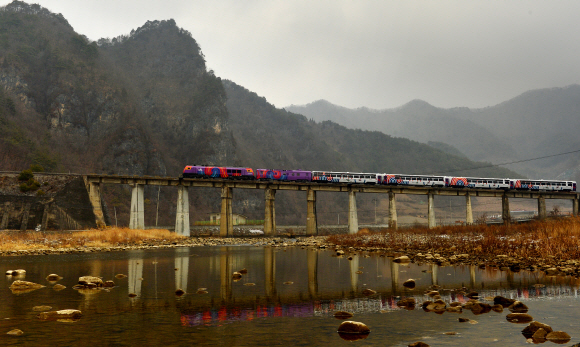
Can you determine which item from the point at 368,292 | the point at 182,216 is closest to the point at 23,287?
the point at 368,292

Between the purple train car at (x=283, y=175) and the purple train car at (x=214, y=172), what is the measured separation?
2.64 meters

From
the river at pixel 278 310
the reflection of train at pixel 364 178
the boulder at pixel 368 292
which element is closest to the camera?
the river at pixel 278 310

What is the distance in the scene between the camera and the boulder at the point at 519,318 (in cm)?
951

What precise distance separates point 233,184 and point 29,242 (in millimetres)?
42230

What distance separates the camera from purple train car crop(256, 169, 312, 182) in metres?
82.7

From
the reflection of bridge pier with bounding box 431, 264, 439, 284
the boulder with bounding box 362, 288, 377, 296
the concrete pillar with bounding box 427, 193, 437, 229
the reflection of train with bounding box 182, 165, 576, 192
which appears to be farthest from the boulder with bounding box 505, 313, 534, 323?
the concrete pillar with bounding box 427, 193, 437, 229

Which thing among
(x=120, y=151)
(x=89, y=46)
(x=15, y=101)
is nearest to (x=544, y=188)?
(x=120, y=151)

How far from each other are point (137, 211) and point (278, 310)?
72827 mm

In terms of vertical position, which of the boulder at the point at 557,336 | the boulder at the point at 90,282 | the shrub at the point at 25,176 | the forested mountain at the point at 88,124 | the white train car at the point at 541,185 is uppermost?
the forested mountain at the point at 88,124

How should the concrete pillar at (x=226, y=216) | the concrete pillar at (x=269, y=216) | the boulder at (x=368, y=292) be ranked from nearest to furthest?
the boulder at (x=368, y=292)
the concrete pillar at (x=226, y=216)
the concrete pillar at (x=269, y=216)

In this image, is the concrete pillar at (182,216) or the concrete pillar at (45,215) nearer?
the concrete pillar at (45,215)

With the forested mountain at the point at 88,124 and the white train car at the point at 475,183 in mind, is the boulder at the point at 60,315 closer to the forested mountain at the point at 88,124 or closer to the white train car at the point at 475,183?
the white train car at the point at 475,183

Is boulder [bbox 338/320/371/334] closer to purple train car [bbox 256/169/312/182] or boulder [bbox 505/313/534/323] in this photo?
boulder [bbox 505/313/534/323]

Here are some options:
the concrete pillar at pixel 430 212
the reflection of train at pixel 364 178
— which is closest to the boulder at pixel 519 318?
the reflection of train at pixel 364 178
